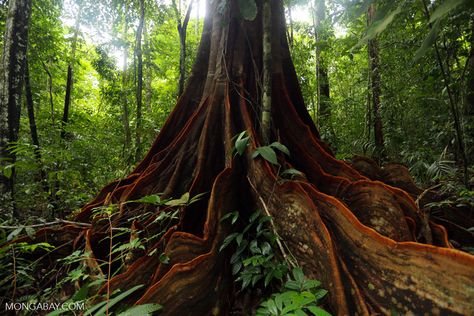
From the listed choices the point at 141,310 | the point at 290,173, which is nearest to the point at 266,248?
the point at 290,173

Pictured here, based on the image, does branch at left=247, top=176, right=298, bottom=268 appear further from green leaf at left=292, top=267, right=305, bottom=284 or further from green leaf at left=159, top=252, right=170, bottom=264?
green leaf at left=159, top=252, right=170, bottom=264

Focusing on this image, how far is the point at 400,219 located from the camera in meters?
1.83

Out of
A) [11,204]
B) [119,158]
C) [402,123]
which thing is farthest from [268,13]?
[119,158]

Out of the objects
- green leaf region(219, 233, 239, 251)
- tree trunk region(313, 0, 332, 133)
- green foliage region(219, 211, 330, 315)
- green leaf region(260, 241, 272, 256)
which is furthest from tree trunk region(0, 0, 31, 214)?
tree trunk region(313, 0, 332, 133)

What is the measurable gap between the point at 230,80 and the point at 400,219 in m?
2.08

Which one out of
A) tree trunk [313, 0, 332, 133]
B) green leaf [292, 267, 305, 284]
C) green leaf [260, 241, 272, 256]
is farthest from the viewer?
tree trunk [313, 0, 332, 133]

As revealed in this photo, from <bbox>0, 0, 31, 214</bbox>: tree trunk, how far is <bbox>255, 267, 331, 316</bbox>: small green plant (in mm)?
3861

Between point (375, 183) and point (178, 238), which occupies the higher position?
point (375, 183)

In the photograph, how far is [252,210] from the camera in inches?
89.6

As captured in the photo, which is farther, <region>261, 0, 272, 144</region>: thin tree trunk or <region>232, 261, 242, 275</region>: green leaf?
<region>261, 0, 272, 144</region>: thin tree trunk

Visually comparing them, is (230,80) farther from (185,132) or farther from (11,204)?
(11,204)

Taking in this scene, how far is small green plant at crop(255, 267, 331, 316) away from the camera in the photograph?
1228mm

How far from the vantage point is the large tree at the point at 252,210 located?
1392 mm

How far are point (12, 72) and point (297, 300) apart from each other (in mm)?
4651
